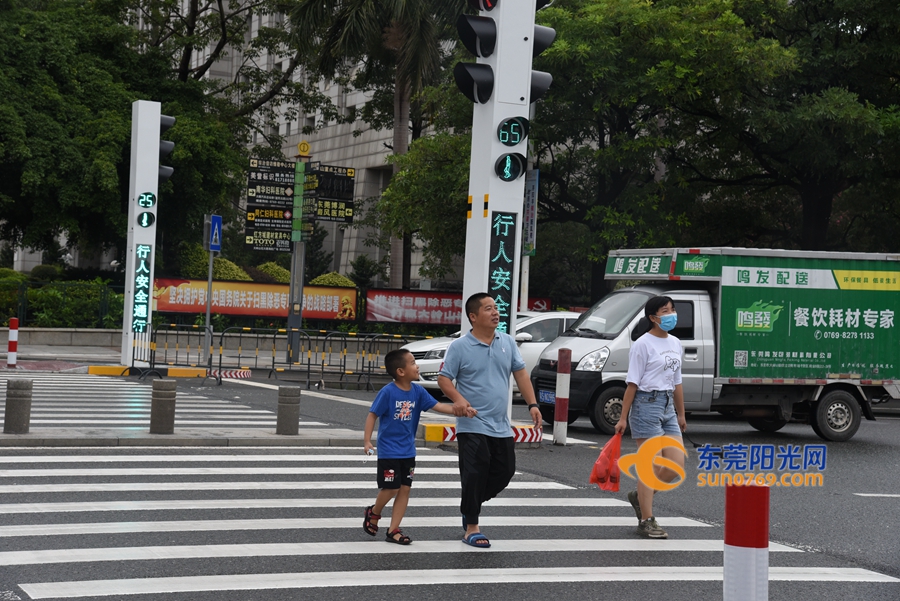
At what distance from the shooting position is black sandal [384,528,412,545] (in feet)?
24.2

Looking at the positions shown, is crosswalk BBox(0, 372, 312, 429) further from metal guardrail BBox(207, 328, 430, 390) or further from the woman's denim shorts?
the woman's denim shorts

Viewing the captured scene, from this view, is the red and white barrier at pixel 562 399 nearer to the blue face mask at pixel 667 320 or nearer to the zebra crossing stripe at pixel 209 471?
the zebra crossing stripe at pixel 209 471

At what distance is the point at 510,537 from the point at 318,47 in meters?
27.2

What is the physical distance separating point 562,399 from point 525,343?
20.7 feet

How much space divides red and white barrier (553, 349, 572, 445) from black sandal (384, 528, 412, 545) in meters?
6.07

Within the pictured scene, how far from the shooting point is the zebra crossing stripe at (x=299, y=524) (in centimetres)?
739

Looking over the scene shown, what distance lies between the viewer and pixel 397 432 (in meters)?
7.36

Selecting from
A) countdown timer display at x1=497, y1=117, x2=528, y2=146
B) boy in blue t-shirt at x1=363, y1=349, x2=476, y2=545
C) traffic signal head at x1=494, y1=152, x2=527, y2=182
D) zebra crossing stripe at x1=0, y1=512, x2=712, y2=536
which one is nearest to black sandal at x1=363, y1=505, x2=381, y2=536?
boy in blue t-shirt at x1=363, y1=349, x2=476, y2=545

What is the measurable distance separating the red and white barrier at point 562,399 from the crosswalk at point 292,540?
2632mm

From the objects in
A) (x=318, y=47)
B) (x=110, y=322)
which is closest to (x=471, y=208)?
(x=110, y=322)

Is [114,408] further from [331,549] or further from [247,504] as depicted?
[331,549]

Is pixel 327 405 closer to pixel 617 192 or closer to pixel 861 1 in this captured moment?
pixel 617 192

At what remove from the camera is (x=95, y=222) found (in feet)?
111

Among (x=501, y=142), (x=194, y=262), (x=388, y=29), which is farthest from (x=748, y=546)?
(x=194, y=262)
